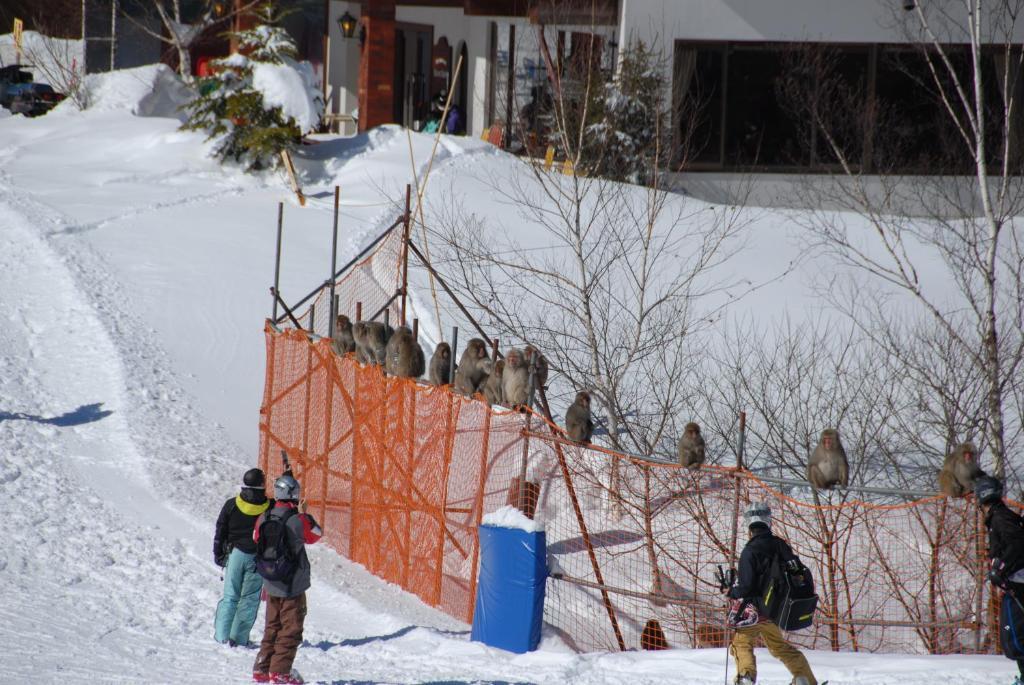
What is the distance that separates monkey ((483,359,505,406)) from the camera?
43.5ft

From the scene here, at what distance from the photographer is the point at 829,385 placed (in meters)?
17.1

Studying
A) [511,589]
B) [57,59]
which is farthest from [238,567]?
[57,59]

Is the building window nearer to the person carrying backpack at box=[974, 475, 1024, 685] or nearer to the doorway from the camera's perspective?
the doorway

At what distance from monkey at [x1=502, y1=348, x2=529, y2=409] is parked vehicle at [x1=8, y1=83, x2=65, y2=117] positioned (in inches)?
970

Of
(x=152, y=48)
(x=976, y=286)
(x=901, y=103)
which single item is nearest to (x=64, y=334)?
(x=976, y=286)

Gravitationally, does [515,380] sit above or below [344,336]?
below

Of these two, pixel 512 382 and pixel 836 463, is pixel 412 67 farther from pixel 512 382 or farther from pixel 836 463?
pixel 836 463

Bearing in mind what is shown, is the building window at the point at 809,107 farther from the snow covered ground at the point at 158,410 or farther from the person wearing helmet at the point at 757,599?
the person wearing helmet at the point at 757,599

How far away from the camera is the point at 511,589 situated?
9.55 metres

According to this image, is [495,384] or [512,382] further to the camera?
[495,384]

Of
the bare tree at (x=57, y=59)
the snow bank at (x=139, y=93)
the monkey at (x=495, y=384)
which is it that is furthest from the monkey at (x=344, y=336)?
the bare tree at (x=57, y=59)

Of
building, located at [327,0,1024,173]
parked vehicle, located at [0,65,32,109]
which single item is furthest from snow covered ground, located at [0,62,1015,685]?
parked vehicle, located at [0,65,32,109]

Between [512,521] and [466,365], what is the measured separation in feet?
15.4

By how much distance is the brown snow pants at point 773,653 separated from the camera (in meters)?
7.78
